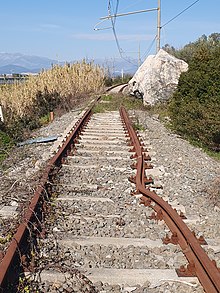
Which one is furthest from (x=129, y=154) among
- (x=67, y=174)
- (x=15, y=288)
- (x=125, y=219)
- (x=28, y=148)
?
(x=15, y=288)

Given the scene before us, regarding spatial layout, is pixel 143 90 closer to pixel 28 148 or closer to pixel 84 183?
pixel 28 148

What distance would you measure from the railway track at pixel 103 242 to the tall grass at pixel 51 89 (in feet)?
23.2

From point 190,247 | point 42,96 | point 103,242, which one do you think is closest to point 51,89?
point 42,96

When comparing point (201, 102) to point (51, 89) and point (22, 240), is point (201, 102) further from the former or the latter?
point (51, 89)

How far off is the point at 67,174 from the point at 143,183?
1150 millimetres

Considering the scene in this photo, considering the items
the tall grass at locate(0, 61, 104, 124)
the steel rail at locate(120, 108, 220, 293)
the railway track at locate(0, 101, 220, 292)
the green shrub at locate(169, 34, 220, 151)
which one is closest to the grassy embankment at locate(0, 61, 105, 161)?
the tall grass at locate(0, 61, 104, 124)

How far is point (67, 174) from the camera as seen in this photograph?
5.31m

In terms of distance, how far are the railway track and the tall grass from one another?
7061 mm

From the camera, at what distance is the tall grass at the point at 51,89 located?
1316 cm

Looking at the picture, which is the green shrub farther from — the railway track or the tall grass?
the tall grass

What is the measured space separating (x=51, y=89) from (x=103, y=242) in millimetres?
14341

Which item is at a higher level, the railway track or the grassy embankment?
the grassy embankment

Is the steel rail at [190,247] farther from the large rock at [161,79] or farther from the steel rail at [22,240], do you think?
the large rock at [161,79]

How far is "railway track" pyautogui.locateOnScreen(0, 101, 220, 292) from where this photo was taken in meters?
2.68
